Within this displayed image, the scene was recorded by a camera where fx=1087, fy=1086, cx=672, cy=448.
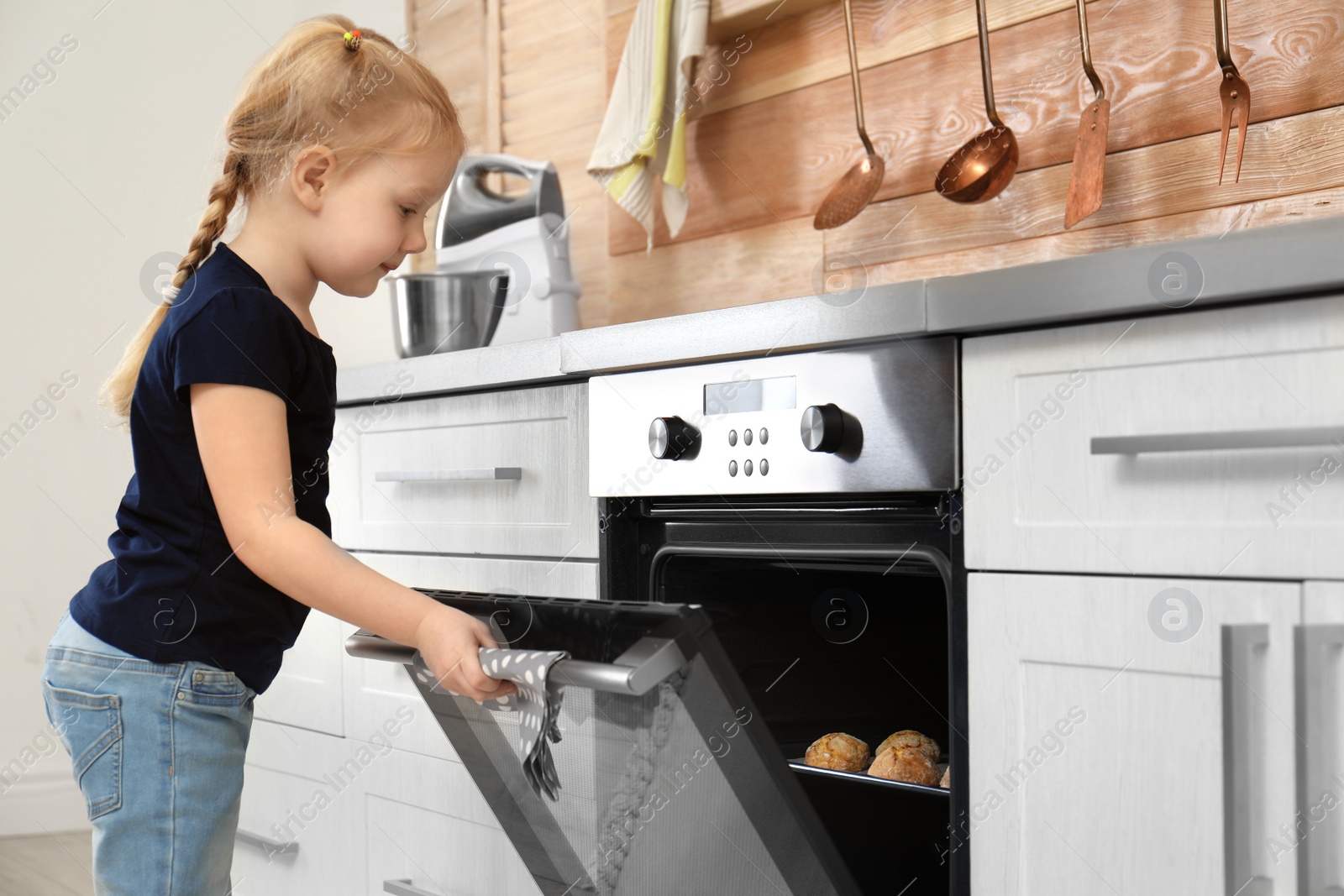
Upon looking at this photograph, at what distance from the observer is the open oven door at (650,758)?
2.47ft

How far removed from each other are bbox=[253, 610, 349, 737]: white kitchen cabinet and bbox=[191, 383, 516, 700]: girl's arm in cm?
64

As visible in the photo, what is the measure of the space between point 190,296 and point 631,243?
1129 millimetres

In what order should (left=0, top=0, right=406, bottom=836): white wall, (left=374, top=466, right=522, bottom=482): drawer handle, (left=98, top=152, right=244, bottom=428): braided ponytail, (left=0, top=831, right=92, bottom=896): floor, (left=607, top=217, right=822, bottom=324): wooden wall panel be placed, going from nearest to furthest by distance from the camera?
(left=98, top=152, right=244, bottom=428): braided ponytail < (left=374, top=466, right=522, bottom=482): drawer handle < (left=607, top=217, right=822, bottom=324): wooden wall panel < (left=0, top=831, right=92, bottom=896): floor < (left=0, top=0, right=406, bottom=836): white wall

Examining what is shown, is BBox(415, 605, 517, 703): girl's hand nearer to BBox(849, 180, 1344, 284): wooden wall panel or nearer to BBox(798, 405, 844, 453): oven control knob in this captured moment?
BBox(798, 405, 844, 453): oven control knob

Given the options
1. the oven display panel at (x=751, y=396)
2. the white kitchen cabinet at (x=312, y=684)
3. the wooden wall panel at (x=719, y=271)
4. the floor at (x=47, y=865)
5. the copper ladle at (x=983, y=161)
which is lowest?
the floor at (x=47, y=865)

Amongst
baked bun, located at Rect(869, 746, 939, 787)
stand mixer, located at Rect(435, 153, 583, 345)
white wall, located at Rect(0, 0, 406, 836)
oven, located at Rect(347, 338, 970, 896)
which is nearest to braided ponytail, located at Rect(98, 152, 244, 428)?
oven, located at Rect(347, 338, 970, 896)

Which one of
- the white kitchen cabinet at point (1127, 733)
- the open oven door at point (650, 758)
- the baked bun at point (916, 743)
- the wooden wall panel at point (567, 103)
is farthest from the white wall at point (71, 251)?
the white kitchen cabinet at point (1127, 733)

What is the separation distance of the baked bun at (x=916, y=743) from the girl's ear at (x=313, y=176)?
2.60 feet

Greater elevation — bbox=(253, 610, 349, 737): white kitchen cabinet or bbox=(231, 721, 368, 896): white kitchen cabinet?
bbox=(253, 610, 349, 737): white kitchen cabinet

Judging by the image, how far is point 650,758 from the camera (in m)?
0.84

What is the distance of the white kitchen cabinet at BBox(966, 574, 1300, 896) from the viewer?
0.76 m

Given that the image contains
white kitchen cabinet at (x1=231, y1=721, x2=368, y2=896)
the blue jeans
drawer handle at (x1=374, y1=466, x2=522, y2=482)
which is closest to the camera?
the blue jeans

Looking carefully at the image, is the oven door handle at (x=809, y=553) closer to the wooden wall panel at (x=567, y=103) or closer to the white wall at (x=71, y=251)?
the wooden wall panel at (x=567, y=103)

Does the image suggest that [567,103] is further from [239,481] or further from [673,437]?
[239,481]
